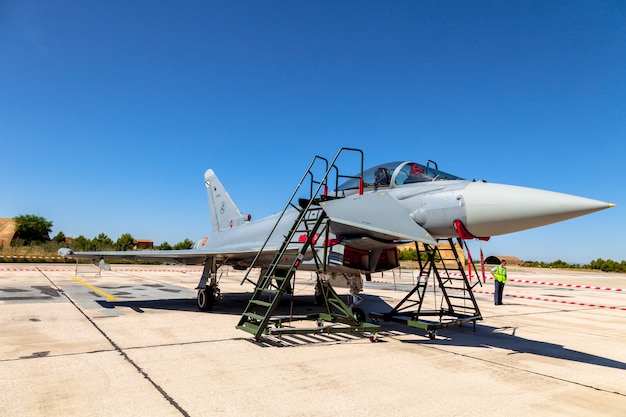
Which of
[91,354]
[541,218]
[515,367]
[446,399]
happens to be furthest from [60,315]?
[541,218]

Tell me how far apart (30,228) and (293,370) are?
68.1 meters

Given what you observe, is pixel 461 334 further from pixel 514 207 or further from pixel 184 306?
pixel 184 306

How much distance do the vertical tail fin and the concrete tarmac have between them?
18.6 feet

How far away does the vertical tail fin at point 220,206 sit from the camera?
1362 cm

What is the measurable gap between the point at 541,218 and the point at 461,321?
2882mm

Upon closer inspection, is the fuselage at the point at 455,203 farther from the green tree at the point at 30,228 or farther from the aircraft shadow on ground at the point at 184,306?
the green tree at the point at 30,228

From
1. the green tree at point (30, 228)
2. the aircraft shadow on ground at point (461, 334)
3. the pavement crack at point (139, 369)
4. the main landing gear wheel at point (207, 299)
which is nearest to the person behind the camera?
the pavement crack at point (139, 369)

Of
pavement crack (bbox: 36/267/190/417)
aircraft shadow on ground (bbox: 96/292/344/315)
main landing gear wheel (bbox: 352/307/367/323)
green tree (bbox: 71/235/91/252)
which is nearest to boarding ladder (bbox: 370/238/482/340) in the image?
main landing gear wheel (bbox: 352/307/367/323)

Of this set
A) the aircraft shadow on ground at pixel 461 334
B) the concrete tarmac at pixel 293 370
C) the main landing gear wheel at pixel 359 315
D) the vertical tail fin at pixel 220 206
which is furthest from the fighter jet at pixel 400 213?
the vertical tail fin at pixel 220 206

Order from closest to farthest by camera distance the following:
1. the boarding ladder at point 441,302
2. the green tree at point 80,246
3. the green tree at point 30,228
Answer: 1. the boarding ladder at point 441,302
2. the green tree at point 80,246
3. the green tree at point 30,228

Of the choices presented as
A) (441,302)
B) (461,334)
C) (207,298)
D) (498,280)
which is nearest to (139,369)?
(207,298)

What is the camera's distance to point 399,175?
673cm

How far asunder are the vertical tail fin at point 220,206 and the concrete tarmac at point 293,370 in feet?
18.6

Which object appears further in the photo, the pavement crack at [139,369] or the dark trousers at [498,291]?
the dark trousers at [498,291]
